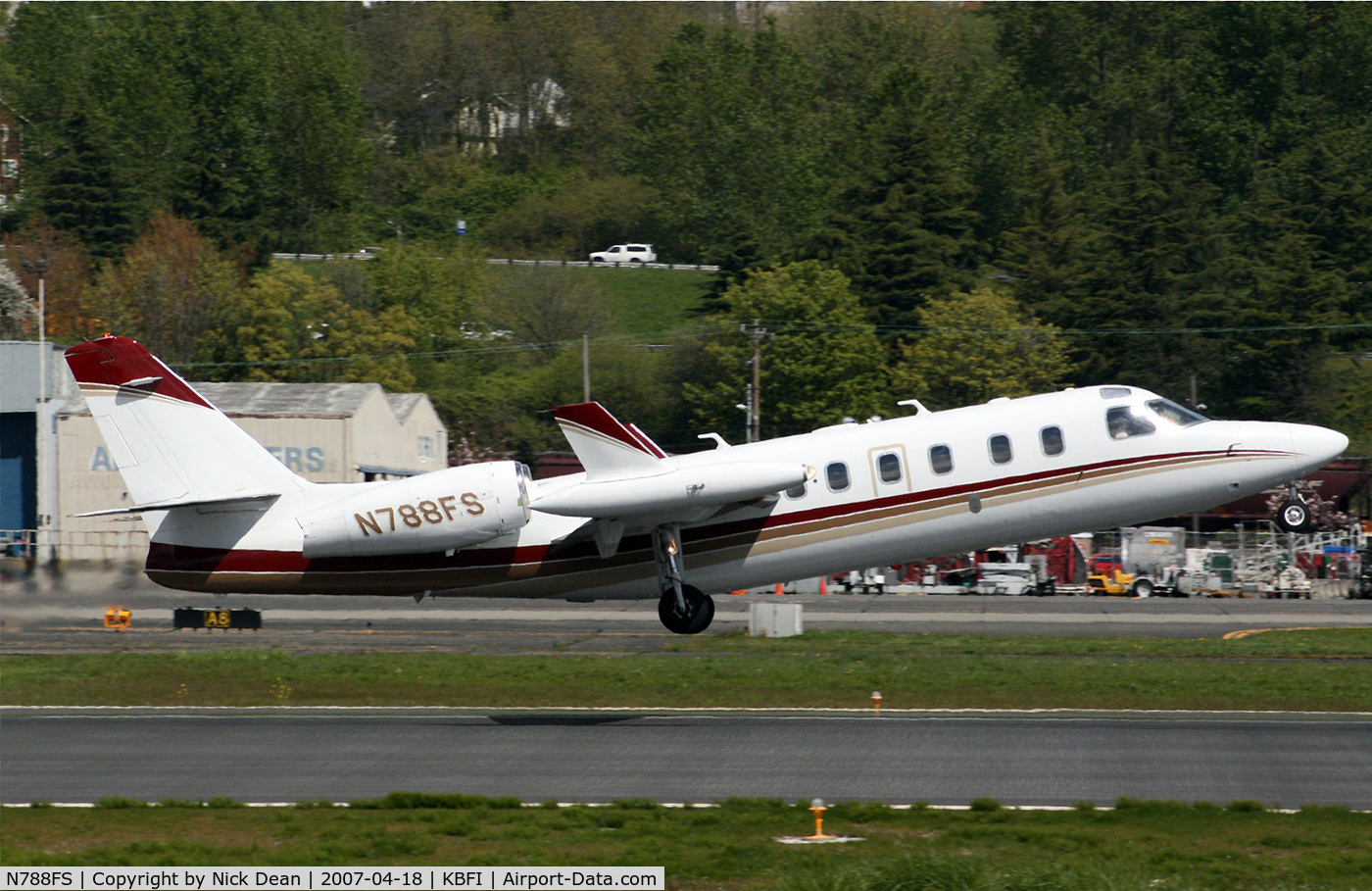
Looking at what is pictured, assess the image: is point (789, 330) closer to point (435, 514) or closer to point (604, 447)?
point (604, 447)

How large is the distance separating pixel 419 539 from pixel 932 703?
43.7 feet

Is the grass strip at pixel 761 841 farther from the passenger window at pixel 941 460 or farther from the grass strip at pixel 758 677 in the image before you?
the grass strip at pixel 758 677

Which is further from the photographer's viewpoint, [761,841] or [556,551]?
A: [556,551]

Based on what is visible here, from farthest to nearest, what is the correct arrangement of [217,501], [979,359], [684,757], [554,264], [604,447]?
[554,264], [979,359], [217,501], [684,757], [604,447]

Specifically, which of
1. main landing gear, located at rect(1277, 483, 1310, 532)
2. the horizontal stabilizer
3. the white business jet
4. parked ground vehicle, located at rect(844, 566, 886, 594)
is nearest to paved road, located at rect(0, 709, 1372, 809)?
the white business jet

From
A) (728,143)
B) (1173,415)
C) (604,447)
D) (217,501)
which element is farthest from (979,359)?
(217,501)

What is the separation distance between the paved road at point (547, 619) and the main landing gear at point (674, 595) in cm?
1631

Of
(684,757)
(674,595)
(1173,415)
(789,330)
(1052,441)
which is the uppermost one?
(789,330)

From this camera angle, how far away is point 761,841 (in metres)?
21.1

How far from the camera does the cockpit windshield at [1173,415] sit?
28484 millimetres

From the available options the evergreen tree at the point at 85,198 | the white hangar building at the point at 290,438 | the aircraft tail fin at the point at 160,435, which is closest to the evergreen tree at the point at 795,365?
the white hangar building at the point at 290,438

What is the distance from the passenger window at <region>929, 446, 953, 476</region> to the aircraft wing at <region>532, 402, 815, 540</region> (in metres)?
2.23

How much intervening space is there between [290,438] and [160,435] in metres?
41.3

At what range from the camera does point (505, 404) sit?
100875mm
